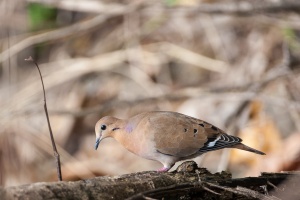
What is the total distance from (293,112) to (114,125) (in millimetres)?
2545

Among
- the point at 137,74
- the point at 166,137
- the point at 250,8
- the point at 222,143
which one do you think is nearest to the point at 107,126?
the point at 166,137

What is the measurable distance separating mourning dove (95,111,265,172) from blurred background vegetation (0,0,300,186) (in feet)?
6.72

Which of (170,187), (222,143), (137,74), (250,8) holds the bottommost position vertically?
(170,187)

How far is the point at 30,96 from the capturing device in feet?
21.9

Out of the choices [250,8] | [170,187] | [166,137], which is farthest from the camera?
[250,8]

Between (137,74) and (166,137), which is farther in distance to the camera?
(137,74)

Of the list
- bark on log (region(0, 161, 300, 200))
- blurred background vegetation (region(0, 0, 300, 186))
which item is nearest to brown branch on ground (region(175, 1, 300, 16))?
blurred background vegetation (region(0, 0, 300, 186))

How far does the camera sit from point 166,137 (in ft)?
10.8

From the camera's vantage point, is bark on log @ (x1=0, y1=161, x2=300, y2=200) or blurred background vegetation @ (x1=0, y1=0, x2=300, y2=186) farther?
blurred background vegetation @ (x1=0, y1=0, x2=300, y2=186)

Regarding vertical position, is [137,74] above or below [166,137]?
above

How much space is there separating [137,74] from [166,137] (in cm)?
383

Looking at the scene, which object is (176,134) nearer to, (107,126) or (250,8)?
(107,126)

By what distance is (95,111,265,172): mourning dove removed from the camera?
3.28 metres

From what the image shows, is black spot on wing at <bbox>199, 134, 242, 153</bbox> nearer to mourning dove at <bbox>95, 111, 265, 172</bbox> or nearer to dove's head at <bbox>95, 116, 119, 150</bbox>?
mourning dove at <bbox>95, 111, 265, 172</bbox>
